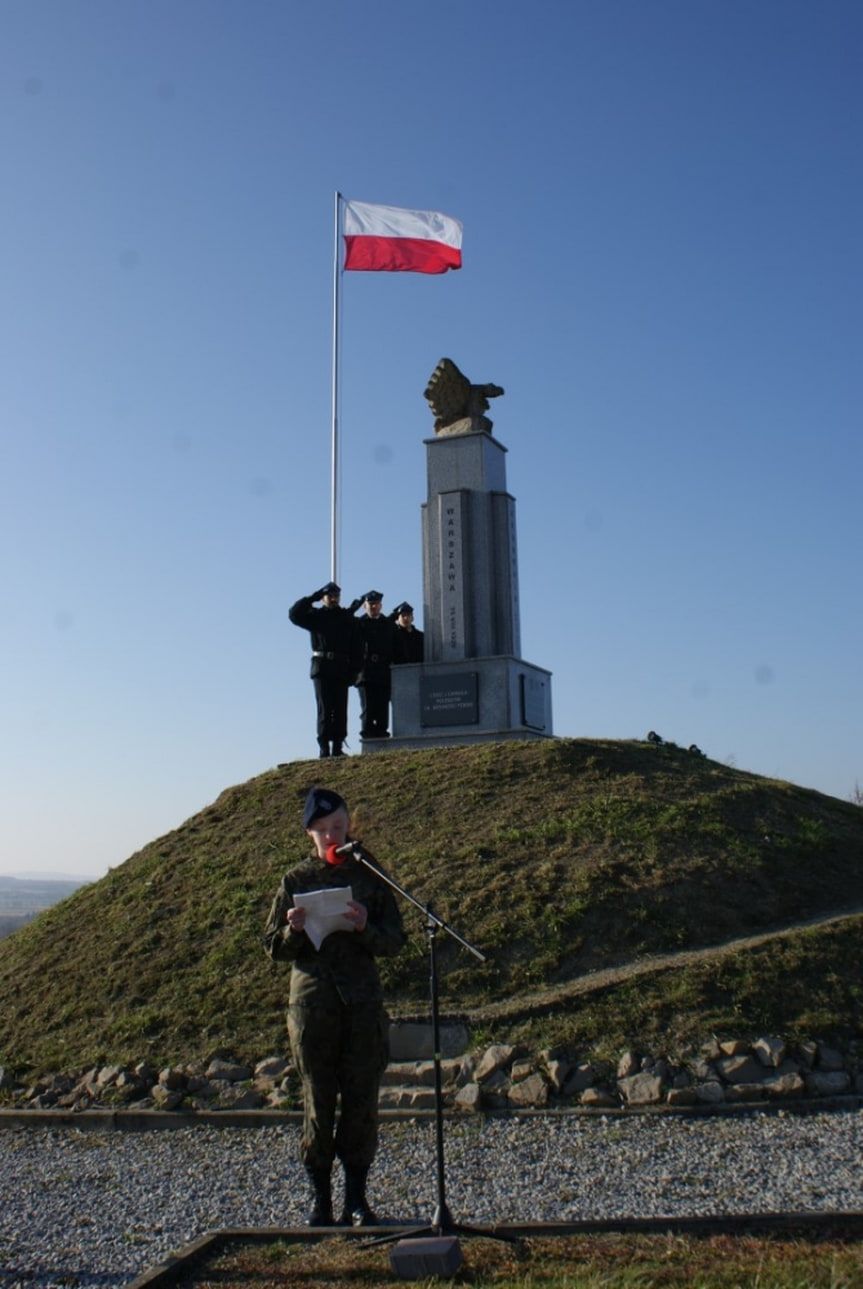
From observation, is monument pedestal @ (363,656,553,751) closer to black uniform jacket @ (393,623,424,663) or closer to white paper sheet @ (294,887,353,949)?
black uniform jacket @ (393,623,424,663)

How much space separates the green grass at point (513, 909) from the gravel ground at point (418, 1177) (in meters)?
1.03

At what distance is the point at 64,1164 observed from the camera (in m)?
7.49

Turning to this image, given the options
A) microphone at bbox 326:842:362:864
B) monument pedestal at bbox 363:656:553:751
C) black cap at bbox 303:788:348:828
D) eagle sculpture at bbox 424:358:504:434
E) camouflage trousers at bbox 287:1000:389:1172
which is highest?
eagle sculpture at bbox 424:358:504:434

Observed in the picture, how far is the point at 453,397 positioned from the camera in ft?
56.9

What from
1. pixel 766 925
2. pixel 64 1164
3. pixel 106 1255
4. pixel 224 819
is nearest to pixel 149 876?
pixel 224 819

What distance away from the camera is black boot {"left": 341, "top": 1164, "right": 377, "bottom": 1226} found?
534 cm

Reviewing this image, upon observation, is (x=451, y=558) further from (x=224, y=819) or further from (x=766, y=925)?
(x=766, y=925)

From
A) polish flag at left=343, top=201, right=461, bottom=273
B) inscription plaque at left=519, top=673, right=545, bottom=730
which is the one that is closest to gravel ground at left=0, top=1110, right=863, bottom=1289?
inscription plaque at left=519, top=673, right=545, bottom=730

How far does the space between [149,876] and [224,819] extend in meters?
1.27

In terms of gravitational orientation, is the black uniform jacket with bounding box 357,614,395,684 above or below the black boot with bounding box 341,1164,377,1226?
above

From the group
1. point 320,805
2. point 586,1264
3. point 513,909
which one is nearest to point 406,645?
point 513,909

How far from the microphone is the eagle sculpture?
12315 millimetres

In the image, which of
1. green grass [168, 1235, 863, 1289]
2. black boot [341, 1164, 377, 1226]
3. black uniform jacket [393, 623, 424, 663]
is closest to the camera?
green grass [168, 1235, 863, 1289]

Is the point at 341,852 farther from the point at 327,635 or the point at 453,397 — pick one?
the point at 453,397
